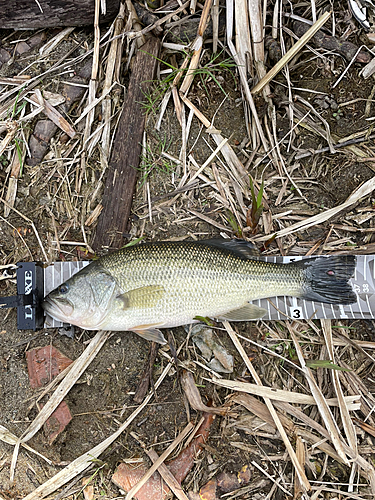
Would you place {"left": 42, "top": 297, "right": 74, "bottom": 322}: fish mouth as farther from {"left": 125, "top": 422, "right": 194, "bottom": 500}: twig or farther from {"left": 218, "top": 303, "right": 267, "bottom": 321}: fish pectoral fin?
{"left": 125, "top": 422, "right": 194, "bottom": 500}: twig

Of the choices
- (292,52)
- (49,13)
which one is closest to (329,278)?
(292,52)

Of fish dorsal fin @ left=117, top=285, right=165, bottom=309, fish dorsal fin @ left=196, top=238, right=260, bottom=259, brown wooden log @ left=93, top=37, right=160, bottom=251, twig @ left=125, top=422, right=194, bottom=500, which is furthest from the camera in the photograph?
brown wooden log @ left=93, top=37, right=160, bottom=251

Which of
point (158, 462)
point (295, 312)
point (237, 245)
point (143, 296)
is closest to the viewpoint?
point (143, 296)

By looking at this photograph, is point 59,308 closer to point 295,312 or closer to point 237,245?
point 237,245

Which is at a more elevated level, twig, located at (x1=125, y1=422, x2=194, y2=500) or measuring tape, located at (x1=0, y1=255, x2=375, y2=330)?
measuring tape, located at (x1=0, y1=255, x2=375, y2=330)

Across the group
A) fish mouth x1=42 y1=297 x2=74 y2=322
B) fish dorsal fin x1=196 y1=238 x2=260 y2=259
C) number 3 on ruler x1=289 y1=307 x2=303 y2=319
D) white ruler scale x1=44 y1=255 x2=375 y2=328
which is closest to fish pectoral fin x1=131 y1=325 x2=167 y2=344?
fish mouth x1=42 y1=297 x2=74 y2=322

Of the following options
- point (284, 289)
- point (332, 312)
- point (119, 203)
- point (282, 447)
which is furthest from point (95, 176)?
point (282, 447)
